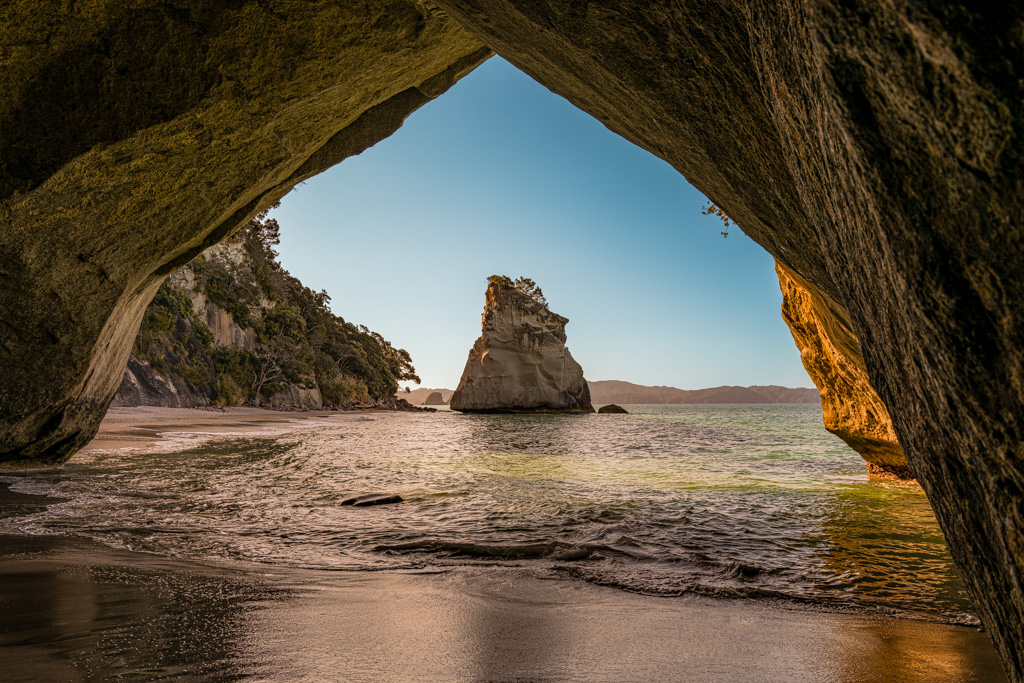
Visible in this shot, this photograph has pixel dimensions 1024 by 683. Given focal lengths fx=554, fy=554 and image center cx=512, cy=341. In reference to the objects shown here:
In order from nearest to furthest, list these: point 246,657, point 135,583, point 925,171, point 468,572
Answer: point 925,171
point 246,657
point 135,583
point 468,572

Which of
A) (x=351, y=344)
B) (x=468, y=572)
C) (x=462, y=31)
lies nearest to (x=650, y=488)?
(x=468, y=572)

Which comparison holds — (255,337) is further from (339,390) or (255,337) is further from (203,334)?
(339,390)

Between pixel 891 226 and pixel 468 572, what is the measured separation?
4076 millimetres

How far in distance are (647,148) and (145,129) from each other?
15.7 ft

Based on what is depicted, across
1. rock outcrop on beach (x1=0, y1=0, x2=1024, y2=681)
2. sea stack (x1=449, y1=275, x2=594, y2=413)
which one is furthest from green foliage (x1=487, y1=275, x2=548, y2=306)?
rock outcrop on beach (x1=0, y1=0, x2=1024, y2=681)

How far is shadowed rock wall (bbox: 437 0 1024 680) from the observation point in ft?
3.41

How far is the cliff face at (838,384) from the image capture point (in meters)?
7.89

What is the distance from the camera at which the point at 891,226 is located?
4.21 ft

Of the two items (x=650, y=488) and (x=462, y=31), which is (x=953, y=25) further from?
(x=650, y=488)

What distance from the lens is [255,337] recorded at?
41594 millimetres

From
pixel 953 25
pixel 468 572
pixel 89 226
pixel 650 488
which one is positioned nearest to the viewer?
pixel 953 25

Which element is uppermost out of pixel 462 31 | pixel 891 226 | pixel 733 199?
pixel 462 31

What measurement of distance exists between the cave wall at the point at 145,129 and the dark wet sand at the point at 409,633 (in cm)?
349

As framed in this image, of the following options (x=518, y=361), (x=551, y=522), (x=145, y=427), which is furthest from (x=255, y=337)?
(x=551, y=522)
